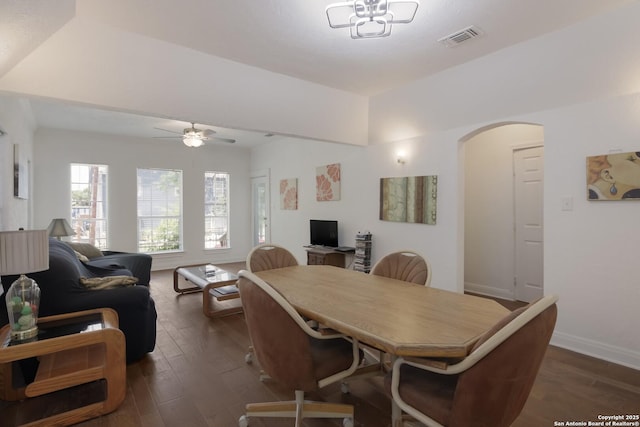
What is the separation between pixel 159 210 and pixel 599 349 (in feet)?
23.9

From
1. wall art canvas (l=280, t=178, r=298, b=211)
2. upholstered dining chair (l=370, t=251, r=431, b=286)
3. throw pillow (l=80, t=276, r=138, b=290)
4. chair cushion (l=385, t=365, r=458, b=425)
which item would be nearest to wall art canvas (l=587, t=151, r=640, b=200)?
upholstered dining chair (l=370, t=251, r=431, b=286)

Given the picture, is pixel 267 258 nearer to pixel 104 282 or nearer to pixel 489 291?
pixel 104 282

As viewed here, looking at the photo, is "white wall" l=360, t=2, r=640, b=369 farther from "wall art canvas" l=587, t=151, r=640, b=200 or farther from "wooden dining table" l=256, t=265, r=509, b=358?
"wooden dining table" l=256, t=265, r=509, b=358

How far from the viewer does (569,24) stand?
2838 millimetres

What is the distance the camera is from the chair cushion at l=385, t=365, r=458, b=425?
131 cm

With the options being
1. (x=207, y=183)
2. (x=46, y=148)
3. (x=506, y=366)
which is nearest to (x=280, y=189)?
(x=207, y=183)

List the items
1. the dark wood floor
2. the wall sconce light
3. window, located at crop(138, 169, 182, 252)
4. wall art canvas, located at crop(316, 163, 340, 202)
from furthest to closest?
A: window, located at crop(138, 169, 182, 252) → wall art canvas, located at crop(316, 163, 340, 202) → the wall sconce light → the dark wood floor

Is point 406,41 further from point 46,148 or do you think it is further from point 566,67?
point 46,148

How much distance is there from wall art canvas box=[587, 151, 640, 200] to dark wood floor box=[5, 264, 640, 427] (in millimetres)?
1398

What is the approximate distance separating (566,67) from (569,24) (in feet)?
1.17

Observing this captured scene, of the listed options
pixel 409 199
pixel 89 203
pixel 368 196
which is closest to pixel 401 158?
pixel 409 199

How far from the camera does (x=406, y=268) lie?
2551 mm

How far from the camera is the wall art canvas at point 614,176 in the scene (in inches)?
101

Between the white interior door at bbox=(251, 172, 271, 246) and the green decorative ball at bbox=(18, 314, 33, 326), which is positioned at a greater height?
the white interior door at bbox=(251, 172, 271, 246)
